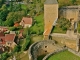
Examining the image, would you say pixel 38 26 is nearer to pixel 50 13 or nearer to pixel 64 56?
pixel 50 13

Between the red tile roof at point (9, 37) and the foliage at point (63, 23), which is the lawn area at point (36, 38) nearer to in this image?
the red tile roof at point (9, 37)

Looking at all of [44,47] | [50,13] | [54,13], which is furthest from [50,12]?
[44,47]

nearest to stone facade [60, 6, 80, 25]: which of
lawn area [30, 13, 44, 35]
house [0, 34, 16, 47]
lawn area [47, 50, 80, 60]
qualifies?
lawn area [30, 13, 44, 35]

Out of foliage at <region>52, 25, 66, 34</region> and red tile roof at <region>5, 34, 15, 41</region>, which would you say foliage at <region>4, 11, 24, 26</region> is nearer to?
red tile roof at <region>5, 34, 15, 41</region>

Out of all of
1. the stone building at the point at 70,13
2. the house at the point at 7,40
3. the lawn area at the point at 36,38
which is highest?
the stone building at the point at 70,13

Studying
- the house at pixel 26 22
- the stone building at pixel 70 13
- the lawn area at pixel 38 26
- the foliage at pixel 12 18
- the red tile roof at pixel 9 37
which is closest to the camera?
the stone building at pixel 70 13

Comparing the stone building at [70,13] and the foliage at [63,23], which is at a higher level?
the stone building at [70,13]

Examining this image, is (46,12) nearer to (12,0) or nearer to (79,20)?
(79,20)

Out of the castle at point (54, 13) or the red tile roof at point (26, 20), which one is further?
the red tile roof at point (26, 20)

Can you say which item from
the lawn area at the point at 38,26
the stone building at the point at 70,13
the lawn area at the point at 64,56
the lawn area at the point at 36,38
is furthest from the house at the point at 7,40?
the lawn area at the point at 64,56
